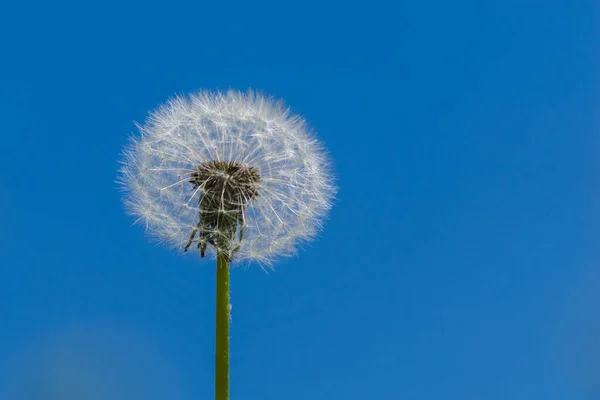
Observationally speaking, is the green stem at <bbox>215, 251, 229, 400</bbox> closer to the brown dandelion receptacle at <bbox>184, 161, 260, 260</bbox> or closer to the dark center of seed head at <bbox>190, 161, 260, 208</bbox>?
the brown dandelion receptacle at <bbox>184, 161, 260, 260</bbox>

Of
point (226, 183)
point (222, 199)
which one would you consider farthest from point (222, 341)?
point (226, 183)

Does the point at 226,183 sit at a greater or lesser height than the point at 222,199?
greater

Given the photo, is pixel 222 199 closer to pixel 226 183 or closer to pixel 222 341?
pixel 226 183

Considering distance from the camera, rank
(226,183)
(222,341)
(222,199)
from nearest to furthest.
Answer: (222,341) → (222,199) → (226,183)

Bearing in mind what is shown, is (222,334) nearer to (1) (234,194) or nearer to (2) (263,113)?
(1) (234,194)

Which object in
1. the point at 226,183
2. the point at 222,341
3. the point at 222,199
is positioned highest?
the point at 226,183

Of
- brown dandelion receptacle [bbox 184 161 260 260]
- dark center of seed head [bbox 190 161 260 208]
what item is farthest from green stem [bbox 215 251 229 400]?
dark center of seed head [bbox 190 161 260 208]
